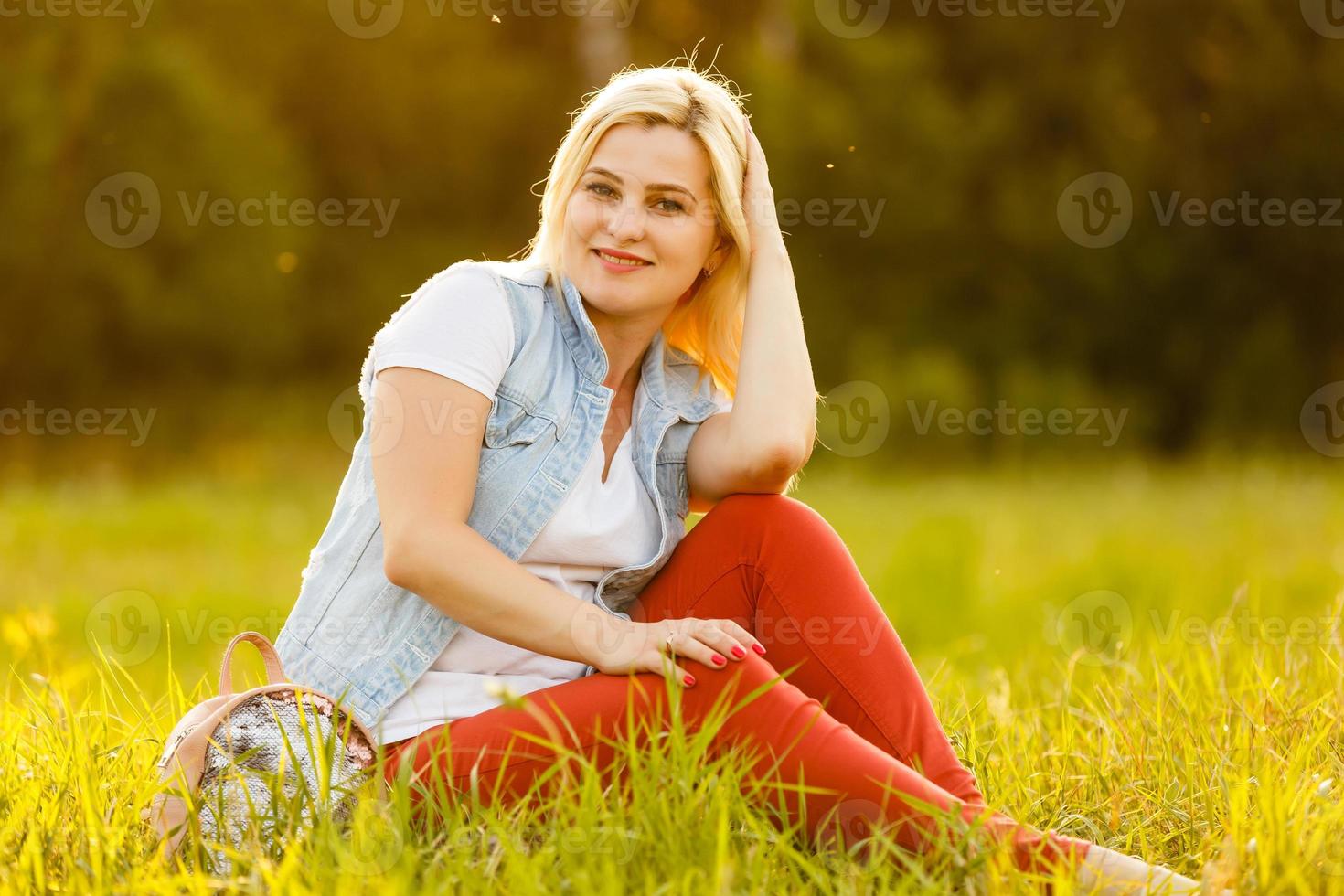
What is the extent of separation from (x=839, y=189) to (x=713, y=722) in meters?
9.95

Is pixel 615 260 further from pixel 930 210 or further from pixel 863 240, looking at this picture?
pixel 863 240

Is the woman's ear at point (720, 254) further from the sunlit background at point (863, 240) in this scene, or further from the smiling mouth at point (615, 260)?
the sunlit background at point (863, 240)

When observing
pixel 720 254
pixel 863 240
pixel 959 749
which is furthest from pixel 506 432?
pixel 863 240

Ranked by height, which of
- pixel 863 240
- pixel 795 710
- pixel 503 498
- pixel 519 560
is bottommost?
pixel 795 710

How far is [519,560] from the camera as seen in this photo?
7.61 feet

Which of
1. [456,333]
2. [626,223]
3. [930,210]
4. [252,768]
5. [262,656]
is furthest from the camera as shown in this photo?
[930,210]

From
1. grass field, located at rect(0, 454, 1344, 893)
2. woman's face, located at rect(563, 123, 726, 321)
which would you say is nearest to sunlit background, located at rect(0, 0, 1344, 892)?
grass field, located at rect(0, 454, 1344, 893)

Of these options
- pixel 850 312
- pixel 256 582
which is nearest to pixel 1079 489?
pixel 850 312

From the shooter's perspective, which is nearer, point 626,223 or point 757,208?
point 626,223

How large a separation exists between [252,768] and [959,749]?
50.9 inches

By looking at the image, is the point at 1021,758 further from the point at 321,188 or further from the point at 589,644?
the point at 321,188

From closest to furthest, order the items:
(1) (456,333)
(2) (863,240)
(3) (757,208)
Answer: (1) (456,333) < (3) (757,208) < (2) (863,240)

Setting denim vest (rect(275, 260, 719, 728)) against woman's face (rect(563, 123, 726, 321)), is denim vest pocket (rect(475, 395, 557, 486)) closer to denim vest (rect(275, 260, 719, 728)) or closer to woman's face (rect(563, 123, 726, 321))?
denim vest (rect(275, 260, 719, 728))

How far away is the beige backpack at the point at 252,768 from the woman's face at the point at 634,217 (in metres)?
0.89
